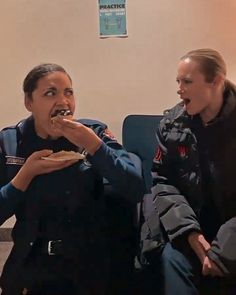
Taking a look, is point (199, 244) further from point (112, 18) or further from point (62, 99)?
point (112, 18)

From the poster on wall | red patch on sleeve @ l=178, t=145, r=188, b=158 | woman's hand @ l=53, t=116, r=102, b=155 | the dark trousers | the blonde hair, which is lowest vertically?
the dark trousers

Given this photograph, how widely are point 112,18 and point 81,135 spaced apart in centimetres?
132

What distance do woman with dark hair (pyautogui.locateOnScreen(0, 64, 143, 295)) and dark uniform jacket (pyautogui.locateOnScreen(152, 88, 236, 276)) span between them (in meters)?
0.17

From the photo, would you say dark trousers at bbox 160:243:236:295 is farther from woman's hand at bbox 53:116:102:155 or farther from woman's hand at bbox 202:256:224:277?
woman's hand at bbox 53:116:102:155

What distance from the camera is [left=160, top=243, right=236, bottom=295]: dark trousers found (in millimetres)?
1488

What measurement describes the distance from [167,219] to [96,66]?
1.32 m

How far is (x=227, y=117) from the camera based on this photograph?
1645 mm

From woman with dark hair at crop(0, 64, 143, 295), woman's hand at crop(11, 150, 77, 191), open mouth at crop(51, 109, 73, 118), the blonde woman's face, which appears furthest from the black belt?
→ the blonde woman's face

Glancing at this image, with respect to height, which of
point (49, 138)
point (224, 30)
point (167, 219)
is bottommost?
point (167, 219)

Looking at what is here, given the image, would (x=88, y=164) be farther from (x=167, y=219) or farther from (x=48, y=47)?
(x=48, y=47)

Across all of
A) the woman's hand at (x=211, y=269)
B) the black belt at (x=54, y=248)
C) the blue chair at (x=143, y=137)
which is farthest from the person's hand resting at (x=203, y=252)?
the blue chair at (x=143, y=137)

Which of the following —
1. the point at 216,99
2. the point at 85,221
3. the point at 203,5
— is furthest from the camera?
the point at 203,5

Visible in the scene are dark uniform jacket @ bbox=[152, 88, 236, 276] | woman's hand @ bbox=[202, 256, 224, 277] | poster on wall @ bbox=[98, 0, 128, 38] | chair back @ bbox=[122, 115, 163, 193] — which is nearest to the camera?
woman's hand @ bbox=[202, 256, 224, 277]

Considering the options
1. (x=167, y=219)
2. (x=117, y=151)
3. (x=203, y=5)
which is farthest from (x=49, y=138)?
(x=203, y=5)
